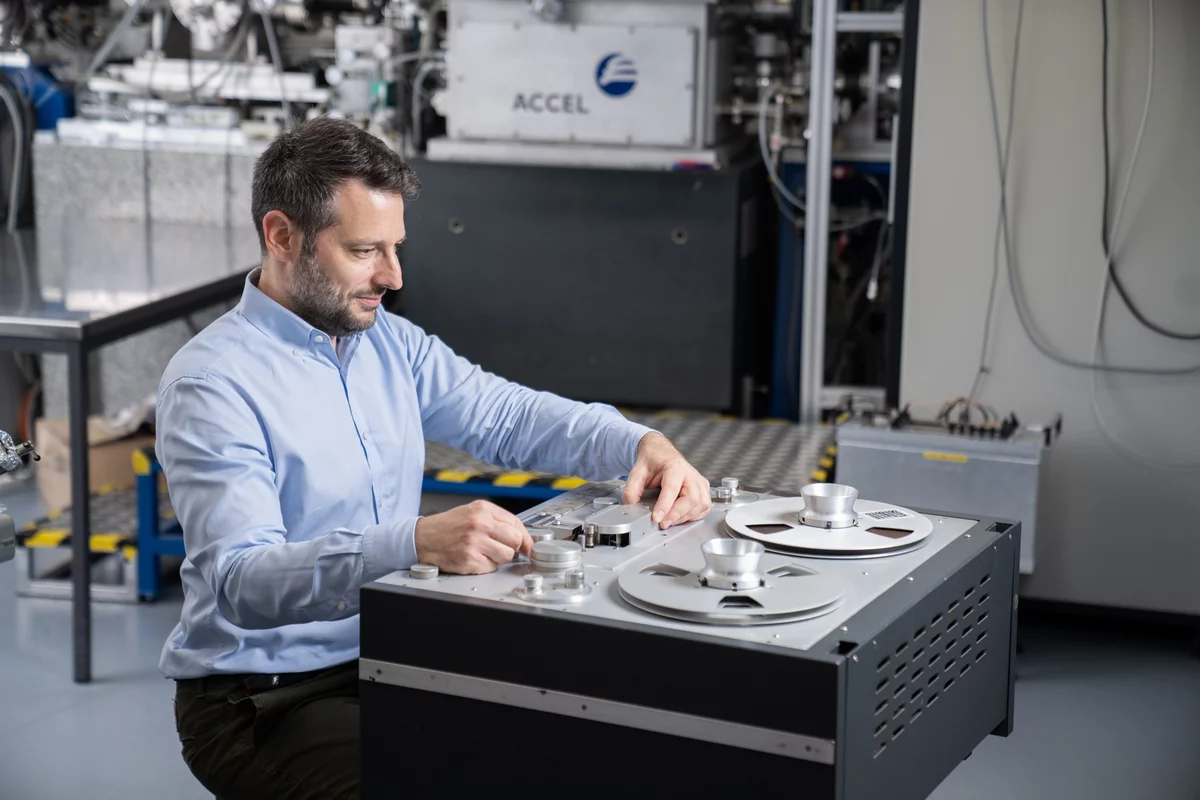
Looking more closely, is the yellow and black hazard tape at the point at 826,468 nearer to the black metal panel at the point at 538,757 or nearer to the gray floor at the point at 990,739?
the gray floor at the point at 990,739

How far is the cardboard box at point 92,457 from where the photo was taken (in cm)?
386

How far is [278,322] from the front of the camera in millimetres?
1829

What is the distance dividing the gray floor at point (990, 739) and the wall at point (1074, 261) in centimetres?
17

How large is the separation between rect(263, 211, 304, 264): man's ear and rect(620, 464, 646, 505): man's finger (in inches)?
19.7

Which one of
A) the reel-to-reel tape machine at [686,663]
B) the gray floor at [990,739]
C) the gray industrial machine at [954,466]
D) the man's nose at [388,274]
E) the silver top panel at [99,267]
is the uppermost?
the man's nose at [388,274]

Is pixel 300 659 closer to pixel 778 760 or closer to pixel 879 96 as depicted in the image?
pixel 778 760

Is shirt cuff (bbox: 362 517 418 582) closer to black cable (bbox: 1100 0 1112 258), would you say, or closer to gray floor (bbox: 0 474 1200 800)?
gray floor (bbox: 0 474 1200 800)

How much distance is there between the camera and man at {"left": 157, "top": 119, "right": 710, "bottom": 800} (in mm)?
1641

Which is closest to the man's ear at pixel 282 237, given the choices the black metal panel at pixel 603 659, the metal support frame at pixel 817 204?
the black metal panel at pixel 603 659

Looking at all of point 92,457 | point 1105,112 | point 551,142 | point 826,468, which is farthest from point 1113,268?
point 92,457

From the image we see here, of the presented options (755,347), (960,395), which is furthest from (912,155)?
(755,347)

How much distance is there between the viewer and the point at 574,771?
130 cm

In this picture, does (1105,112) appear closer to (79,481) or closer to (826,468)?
(826,468)

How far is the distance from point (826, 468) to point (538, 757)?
7.24ft
